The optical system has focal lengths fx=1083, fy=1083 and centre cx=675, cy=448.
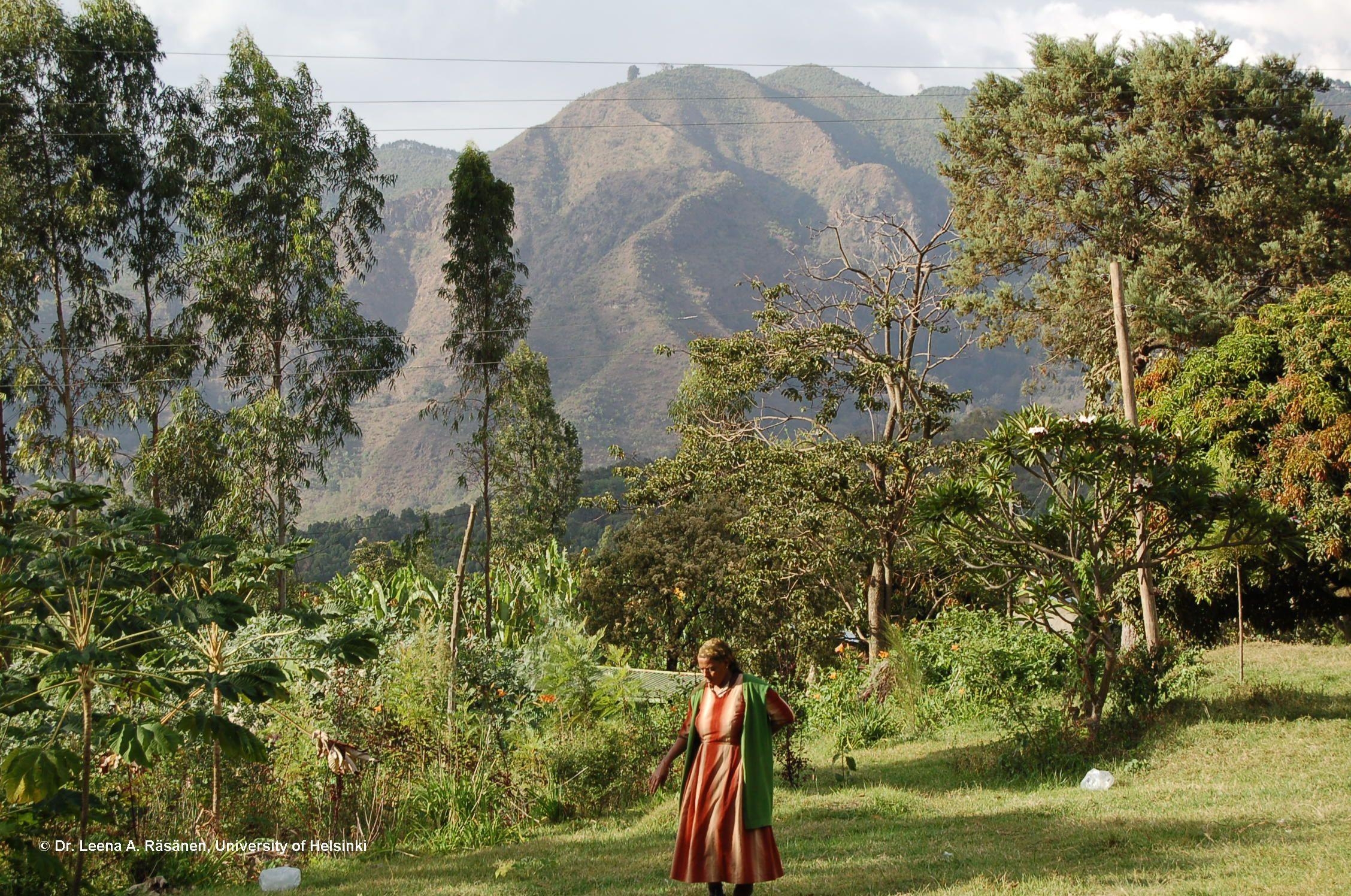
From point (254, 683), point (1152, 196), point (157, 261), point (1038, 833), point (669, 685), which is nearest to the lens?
point (254, 683)

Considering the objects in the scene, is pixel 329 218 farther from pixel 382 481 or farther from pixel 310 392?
pixel 382 481

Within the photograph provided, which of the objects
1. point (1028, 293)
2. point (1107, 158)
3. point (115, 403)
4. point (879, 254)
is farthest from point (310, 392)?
point (1107, 158)

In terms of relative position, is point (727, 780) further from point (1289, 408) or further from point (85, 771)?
point (1289, 408)

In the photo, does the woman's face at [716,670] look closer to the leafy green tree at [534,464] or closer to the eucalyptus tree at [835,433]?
the eucalyptus tree at [835,433]

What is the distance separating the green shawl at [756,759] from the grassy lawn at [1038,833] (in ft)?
2.56

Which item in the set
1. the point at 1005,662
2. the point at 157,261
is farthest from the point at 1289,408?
the point at 157,261

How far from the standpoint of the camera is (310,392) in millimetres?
20312

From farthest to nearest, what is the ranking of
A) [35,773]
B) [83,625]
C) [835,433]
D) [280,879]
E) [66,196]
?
[66,196]
[835,433]
[280,879]
[83,625]
[35,773]

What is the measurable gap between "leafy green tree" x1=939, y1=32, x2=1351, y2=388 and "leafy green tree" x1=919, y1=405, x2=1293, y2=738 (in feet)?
30.2

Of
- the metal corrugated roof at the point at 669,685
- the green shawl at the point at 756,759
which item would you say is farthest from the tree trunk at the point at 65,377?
the green shawl at the point at 756,759

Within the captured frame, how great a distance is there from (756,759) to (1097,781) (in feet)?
12.3

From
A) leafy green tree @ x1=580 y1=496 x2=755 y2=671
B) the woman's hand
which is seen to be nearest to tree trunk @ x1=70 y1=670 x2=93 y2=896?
the woman's hand

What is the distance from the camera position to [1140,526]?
918 cm

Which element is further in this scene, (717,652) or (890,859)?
(890,859)
